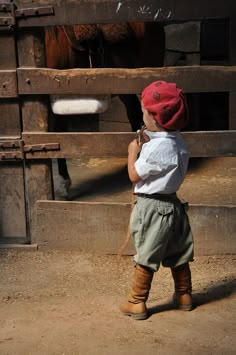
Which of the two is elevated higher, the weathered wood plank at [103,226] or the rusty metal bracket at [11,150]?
the rusty metal bracket at [11,150]

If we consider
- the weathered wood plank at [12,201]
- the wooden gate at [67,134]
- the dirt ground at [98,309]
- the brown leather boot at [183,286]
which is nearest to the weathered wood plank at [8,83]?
the wooden gate at [67,134]

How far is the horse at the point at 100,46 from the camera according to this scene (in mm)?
4719

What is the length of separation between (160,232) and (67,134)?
116 centimetres

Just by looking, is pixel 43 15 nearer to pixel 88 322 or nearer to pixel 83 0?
pixel 83 0

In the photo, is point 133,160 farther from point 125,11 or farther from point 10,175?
point 10,175

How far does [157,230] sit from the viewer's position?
2.88 m

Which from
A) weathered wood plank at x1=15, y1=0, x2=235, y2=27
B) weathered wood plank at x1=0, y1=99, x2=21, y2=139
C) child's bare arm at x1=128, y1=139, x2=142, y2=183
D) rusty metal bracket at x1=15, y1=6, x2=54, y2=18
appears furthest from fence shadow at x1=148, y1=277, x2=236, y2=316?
rusty metal bracket at x1=15, y1=6, x2=54, y2=18

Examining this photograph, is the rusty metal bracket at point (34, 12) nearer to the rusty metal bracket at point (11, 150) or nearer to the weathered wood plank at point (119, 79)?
the weathered wood plank at point (119, 79)

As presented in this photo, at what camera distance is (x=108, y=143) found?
12.3ft

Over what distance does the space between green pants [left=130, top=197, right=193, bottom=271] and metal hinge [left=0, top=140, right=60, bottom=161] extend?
102 centimetres

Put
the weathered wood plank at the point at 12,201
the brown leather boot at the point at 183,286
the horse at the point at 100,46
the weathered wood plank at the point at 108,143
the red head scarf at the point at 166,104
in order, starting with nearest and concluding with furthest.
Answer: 1. the red head scarf at the point at 166,104
2. the brown leather boot at the point at 183,286
3. the weathered wood plank at the point at 108,143
4. the weathered wood plank at the point at 12,201
5. the horse at the point at 100,46

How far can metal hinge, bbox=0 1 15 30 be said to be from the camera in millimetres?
3604

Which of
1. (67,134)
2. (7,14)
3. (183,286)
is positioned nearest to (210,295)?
(183,286)

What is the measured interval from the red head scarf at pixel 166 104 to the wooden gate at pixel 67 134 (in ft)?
2.87
